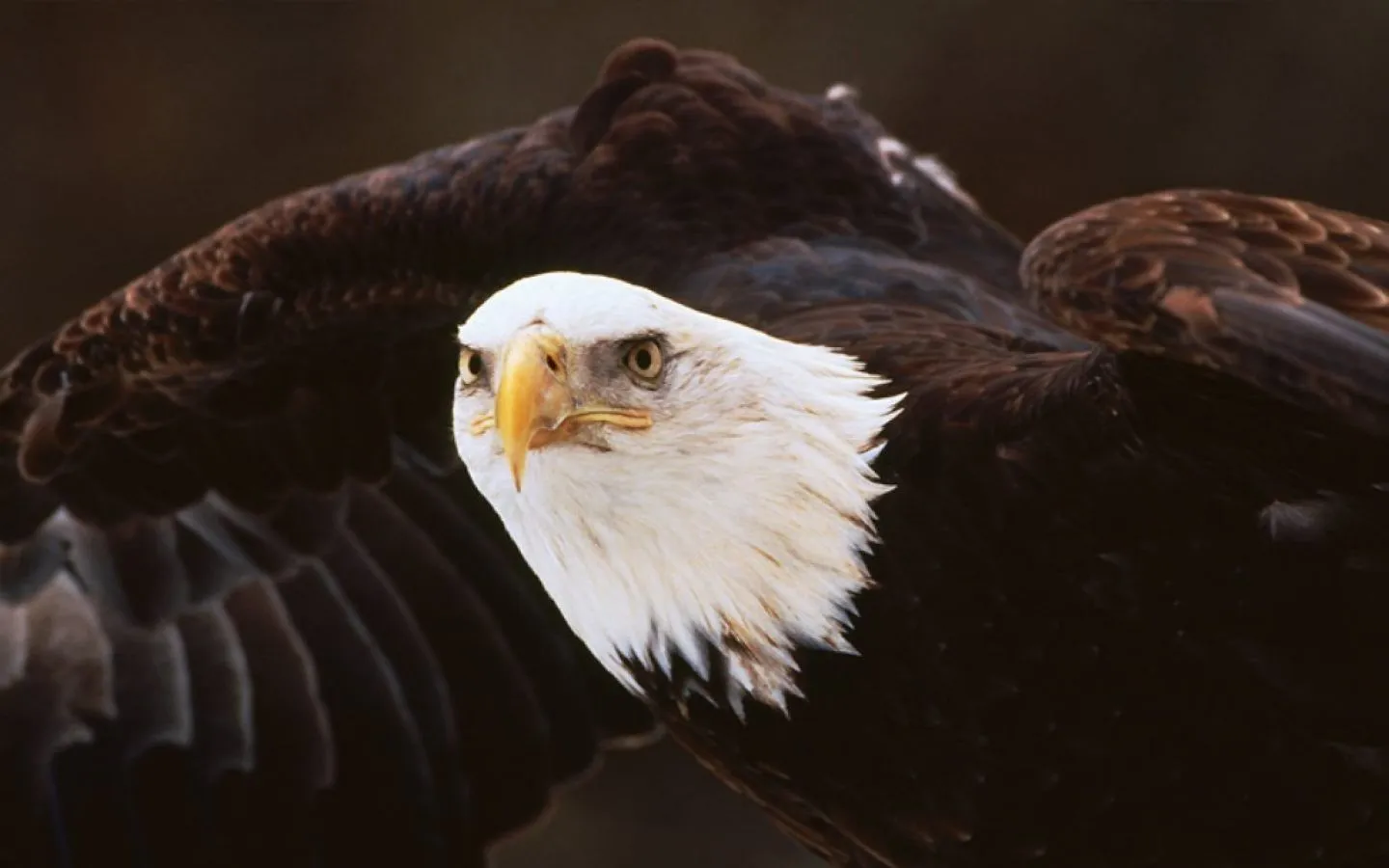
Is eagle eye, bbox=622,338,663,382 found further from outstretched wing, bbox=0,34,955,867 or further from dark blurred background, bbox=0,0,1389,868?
dark blurred background, bbox=0,0,1389,868

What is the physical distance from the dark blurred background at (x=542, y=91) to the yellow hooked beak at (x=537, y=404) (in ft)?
8.01

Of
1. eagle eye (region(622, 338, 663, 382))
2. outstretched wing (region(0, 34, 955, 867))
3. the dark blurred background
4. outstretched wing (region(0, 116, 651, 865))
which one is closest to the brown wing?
eagle eye (region(622, 338, 663, 382))

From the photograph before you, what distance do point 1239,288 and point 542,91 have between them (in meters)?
3.04

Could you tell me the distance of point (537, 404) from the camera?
1971 millimetres

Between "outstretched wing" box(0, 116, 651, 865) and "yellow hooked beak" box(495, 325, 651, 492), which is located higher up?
"yellow hooked beak" box(495, 325, 651, 492)

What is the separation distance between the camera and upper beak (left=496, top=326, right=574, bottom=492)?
1949 mm

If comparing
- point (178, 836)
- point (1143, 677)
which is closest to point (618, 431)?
point (1143, 677)

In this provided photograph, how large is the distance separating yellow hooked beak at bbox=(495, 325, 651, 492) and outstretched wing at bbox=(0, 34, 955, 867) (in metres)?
0.84

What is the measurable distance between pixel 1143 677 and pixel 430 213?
1.32 m

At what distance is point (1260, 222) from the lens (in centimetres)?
202

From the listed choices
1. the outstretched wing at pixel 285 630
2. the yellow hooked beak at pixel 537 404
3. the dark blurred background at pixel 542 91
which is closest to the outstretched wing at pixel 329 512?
the outstretched wing at pixel 285 630

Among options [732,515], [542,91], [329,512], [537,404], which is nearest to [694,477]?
[732,515]

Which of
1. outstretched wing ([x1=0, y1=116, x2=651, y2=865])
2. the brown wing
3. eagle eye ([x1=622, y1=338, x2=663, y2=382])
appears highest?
eagle eye ([x1=622, y1=338, x2=663, y2=382])

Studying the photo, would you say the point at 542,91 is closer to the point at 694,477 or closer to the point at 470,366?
the point at 470,366
